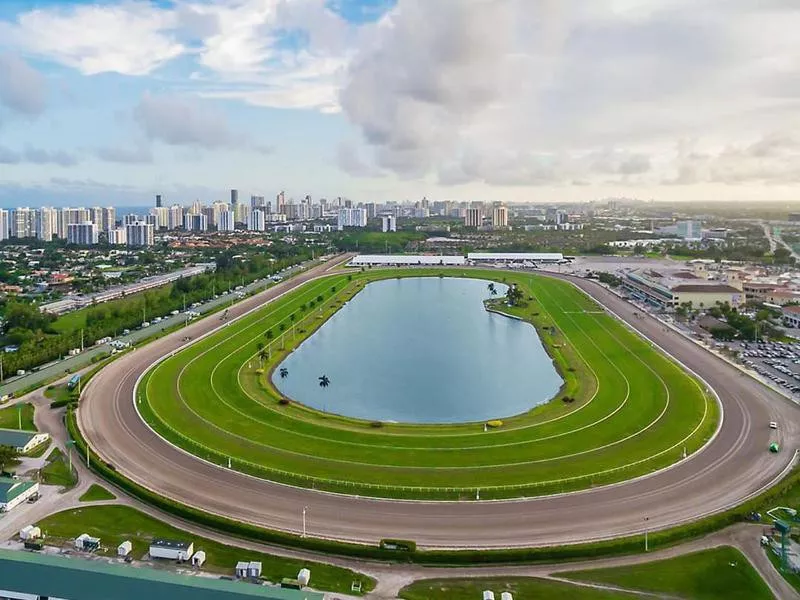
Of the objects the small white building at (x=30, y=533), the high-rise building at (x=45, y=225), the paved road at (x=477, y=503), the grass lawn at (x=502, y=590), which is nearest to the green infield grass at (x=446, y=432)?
the paved road at (x=477, y=503)

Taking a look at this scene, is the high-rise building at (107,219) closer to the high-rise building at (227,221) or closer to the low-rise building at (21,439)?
the high-rise building at (227,221)

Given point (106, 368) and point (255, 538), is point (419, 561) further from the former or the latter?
point (106, 368)

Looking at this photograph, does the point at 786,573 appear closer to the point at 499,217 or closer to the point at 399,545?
the point at 399,545

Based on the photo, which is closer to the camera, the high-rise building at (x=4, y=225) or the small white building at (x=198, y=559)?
the small white building at (x=198, y=559)

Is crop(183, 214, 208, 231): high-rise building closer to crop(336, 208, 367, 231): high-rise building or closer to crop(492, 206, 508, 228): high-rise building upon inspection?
crop(336, 208, 367, 231): high-rise building

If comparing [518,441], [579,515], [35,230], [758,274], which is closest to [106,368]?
[518,441]

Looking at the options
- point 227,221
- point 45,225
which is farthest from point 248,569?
point 227,221
